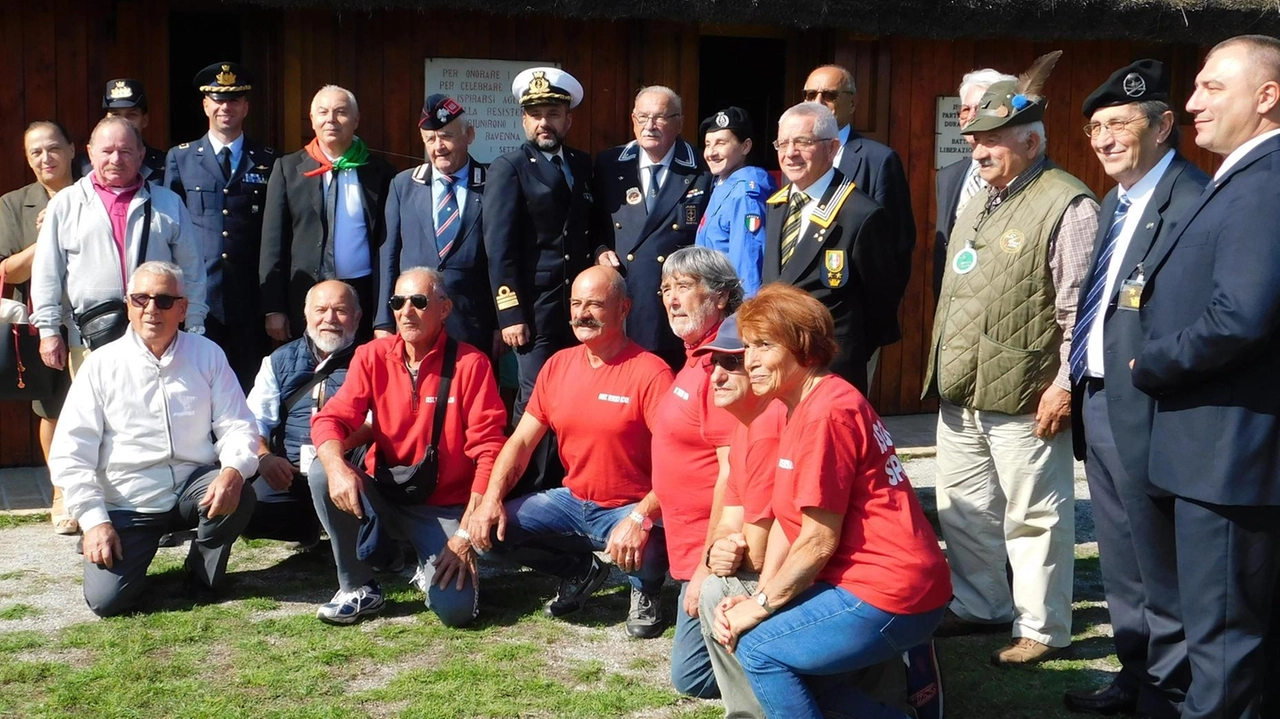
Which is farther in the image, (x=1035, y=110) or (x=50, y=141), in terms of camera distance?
(x=50, y=141)

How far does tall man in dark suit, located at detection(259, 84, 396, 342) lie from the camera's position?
253 inches

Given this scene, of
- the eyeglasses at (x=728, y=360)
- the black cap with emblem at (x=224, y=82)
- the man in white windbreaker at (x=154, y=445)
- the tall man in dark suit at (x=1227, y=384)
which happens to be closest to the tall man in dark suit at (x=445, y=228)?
the black cap with emblem at (x=224, y=82)

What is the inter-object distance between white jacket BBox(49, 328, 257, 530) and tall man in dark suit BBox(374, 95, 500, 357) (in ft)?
3.34

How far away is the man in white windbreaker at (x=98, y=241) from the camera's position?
6.09 metres

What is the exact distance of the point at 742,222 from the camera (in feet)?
18.6

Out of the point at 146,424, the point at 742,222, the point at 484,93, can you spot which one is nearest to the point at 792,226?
the point at 742,222

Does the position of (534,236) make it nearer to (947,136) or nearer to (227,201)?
(227,201)

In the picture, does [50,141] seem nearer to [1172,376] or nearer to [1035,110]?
[1035,110]

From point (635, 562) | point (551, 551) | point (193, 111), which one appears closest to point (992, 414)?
point (635, 562)

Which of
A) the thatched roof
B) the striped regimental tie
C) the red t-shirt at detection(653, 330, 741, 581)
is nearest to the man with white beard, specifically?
the red t-shirt at detection(653, 330, 741, 581)

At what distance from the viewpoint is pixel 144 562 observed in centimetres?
527

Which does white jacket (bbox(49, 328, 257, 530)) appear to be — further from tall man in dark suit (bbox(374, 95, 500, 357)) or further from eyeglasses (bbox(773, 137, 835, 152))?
eyeglasses (bbox(773, 137, 835, 152))

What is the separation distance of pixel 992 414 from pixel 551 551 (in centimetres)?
177

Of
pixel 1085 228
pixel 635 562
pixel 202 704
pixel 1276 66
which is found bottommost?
pixel 202 704
